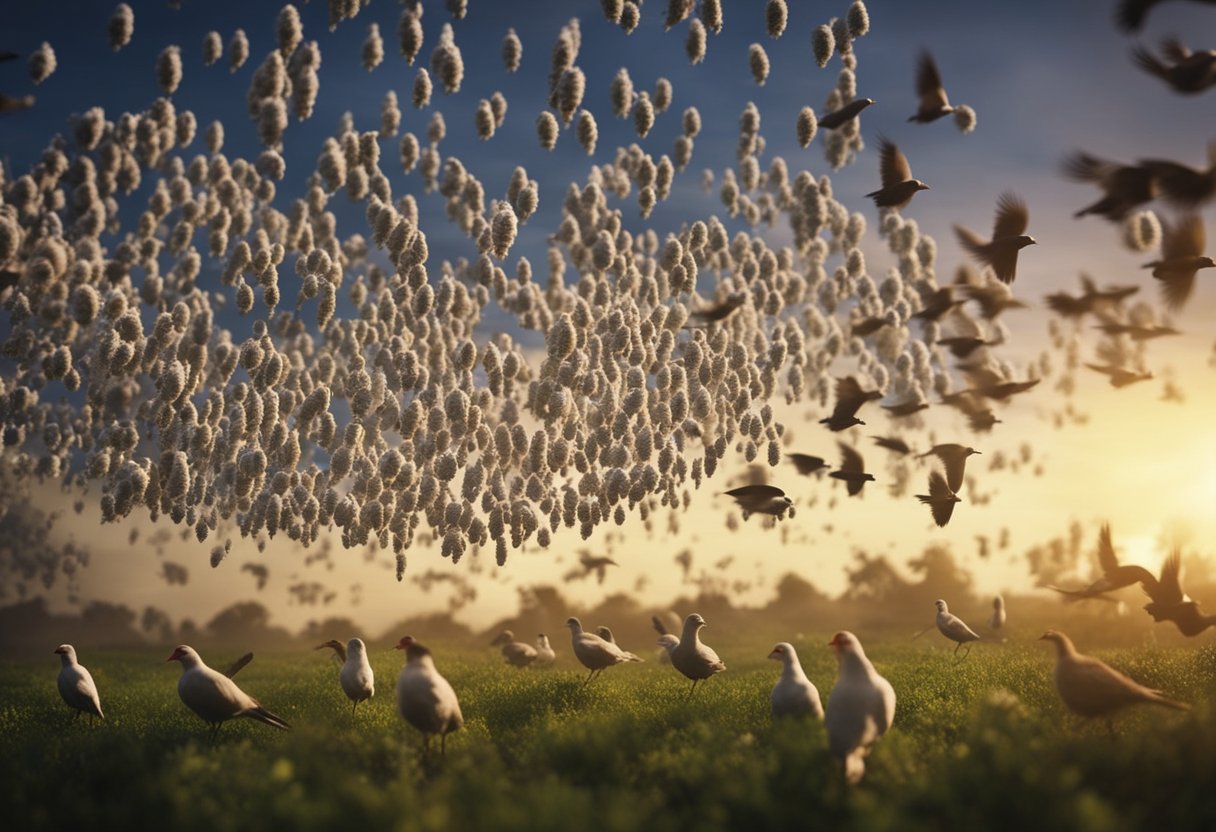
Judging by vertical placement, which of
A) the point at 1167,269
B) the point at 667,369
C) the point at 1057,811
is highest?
the point at 1167,269

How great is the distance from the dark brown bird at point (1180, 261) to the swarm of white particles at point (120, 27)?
16.7 m

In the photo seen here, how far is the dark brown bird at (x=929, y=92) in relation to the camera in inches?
535

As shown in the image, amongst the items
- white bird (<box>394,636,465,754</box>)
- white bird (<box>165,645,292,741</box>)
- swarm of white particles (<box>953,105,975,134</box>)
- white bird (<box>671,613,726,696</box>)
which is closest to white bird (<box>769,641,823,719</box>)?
white bird (<box>394,636,465,754</box>)

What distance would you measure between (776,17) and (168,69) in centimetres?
1080

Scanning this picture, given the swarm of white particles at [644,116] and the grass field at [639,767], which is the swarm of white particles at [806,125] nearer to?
the swarm of white particles at [644,116]

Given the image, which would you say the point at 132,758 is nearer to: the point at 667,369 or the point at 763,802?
the point at 763,802

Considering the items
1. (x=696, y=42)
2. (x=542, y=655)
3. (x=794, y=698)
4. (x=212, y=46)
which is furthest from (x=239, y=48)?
(x=542, y=655)

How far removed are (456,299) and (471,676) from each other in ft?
33.8

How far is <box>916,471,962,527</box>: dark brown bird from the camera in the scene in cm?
1488

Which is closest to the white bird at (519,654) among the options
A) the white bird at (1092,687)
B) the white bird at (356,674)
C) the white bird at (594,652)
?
the white bird at (594,652)

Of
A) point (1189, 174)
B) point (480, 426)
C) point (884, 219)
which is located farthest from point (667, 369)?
point (1189, 174)

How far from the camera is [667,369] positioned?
2306 centimetres

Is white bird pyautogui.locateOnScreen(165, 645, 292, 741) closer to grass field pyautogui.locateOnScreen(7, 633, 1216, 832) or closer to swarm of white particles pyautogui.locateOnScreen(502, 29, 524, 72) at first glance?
grass field pyautogui.locateOnScreen(7, 633, 1216, 832)

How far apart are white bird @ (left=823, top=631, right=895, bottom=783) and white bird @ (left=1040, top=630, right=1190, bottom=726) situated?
273cm
